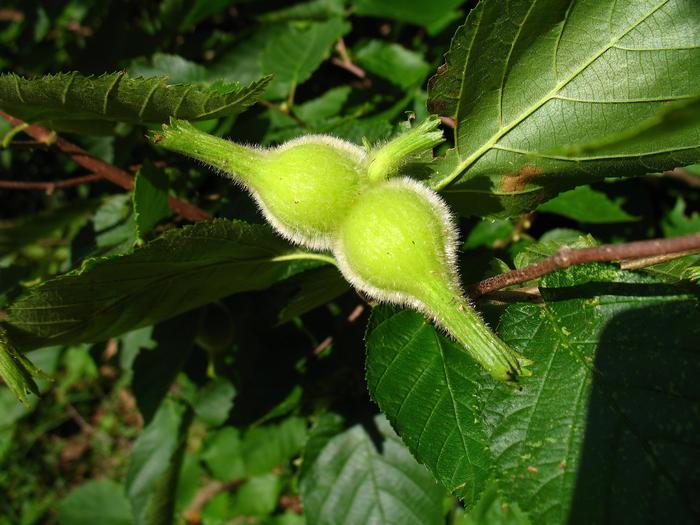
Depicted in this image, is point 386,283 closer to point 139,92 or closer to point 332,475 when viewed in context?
point 139,92

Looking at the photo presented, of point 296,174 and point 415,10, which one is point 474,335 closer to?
point 296,174

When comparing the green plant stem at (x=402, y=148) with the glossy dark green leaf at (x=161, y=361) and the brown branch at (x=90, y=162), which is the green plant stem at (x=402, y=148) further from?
the glossy dark green leaf at (x=161, y=361)

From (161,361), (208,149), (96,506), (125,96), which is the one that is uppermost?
(125,96)

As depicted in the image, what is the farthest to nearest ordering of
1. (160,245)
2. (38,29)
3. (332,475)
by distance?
(38,29)
(332,475)
(160,245)

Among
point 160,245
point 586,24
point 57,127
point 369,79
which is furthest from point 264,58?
point 586,24

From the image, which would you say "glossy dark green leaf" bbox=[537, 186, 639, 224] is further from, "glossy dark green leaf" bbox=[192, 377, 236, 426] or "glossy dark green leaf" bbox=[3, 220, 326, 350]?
"glossy dark green leaf" bbox=[192, 377, 236, 426]

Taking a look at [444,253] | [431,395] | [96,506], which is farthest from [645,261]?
[96,506]

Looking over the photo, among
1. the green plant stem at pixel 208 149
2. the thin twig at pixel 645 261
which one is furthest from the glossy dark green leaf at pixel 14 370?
the thin twig at pixel 645 261

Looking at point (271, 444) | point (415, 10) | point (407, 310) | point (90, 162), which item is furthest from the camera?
point (271, 444)
